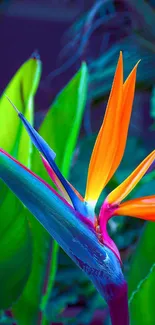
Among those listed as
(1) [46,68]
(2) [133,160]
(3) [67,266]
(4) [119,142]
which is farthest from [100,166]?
(1) [46,68]

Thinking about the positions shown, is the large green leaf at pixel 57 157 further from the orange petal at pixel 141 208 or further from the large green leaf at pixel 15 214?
the orange petal at pixel 141 208

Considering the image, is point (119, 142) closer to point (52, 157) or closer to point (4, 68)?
point (52, 157)

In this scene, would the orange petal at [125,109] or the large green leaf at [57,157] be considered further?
the large green leaf at [57,157]

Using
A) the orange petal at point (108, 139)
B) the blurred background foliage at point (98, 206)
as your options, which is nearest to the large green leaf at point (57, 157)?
the blurred background foliage at point (98, 206)

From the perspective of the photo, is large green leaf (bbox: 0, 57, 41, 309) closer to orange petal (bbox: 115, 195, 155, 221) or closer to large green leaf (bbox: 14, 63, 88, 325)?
large green leaf (bbox: 14, 63, 88, 325)

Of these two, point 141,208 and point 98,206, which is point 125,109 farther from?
point 98,206

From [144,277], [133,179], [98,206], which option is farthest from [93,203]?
[98,206]

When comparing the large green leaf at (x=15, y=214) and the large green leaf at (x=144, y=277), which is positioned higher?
the large green leaf at (x=15, y=214)
